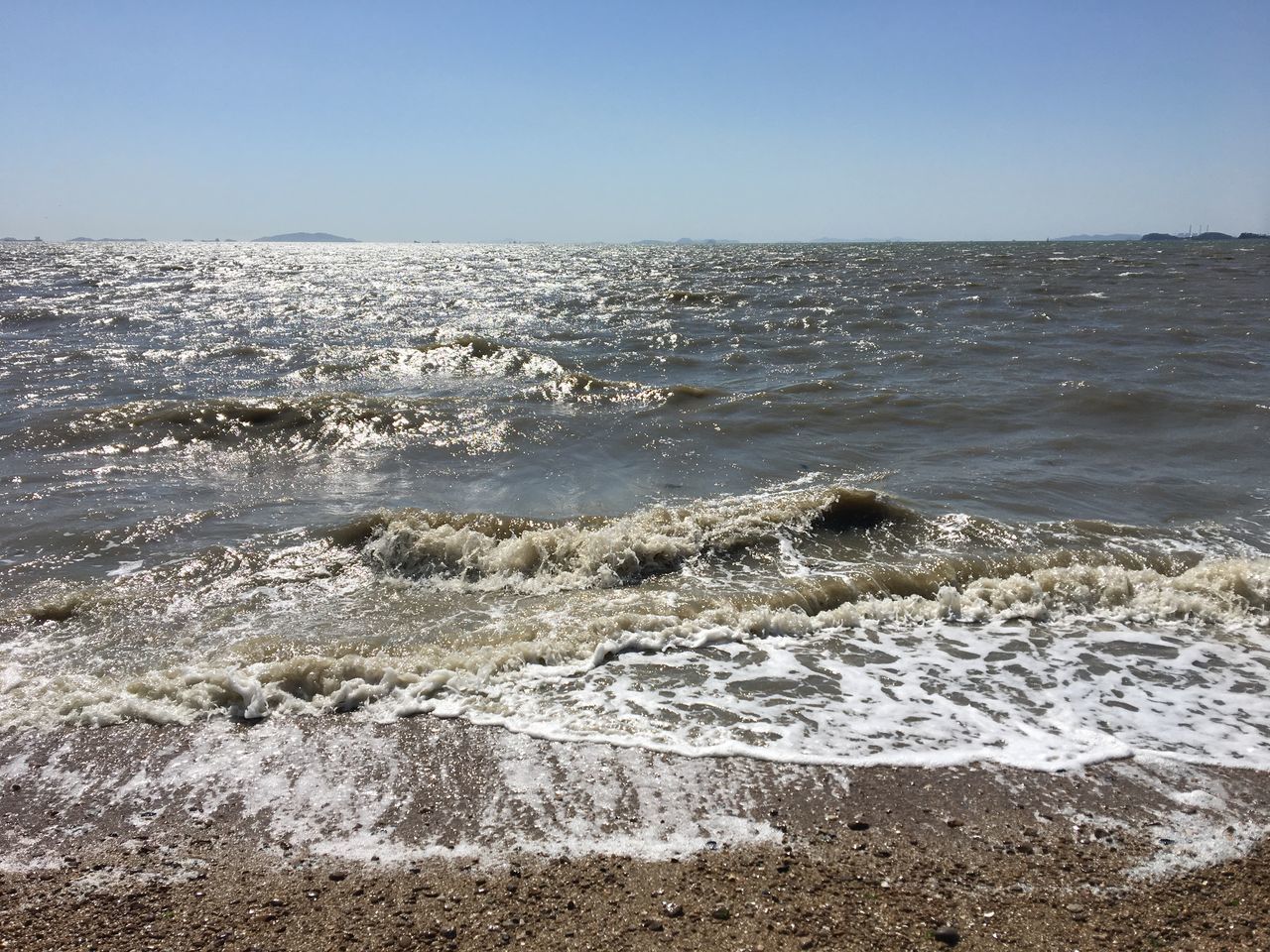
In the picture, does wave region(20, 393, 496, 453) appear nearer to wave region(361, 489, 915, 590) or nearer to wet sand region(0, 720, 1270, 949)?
wave region(361, 489, 915, 590)

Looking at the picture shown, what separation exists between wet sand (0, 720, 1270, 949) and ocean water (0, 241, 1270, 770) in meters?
0.32

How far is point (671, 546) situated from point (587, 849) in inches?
159

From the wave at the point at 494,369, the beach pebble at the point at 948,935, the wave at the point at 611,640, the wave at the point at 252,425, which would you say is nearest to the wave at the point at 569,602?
the wave at the point at 611,640

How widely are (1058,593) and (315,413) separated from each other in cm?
1076

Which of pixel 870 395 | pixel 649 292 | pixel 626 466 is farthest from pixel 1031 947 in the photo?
pixel 649 292

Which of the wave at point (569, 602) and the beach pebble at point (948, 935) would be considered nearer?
the beach pebble at point (948, 935)

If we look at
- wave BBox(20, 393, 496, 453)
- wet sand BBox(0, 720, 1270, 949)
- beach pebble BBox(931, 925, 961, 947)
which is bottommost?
wet sand BBox(0, 720, 1270, 949)

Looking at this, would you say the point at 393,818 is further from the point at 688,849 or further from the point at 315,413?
the point at 315,413

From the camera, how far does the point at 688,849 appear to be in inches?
134

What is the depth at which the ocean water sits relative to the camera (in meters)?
4.75

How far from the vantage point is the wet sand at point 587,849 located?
2.96 meters

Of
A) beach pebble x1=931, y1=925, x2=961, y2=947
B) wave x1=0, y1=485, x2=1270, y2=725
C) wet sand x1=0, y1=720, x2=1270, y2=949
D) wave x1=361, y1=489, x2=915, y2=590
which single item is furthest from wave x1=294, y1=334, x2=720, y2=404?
beach pebble x1=931, y1=925, x2=961, y2=947

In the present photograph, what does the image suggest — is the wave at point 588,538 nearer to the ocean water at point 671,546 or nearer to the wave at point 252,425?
the ocean water at point 671,546

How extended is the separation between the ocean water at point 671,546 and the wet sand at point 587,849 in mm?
319
